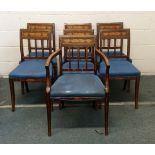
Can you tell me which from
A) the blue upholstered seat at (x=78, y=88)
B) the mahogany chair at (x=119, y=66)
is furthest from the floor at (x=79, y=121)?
the blue upholstered seat at (x=78, y=88)

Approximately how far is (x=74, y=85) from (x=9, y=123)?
0.82 metres

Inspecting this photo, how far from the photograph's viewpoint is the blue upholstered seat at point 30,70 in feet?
9.55

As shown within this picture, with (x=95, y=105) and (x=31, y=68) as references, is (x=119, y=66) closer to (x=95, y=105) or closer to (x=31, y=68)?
(x=95, y=105)

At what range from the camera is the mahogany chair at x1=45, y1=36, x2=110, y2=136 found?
8.13ft

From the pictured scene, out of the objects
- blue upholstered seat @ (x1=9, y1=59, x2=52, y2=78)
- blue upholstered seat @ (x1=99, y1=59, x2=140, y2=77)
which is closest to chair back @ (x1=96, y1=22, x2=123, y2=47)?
blue upholstered seat @ (x1=99, y1=59, x2=140, y2=77)

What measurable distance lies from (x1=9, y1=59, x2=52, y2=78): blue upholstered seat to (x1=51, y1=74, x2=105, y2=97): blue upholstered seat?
35cm

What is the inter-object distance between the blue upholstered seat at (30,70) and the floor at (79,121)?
436mm

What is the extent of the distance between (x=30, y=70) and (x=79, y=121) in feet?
2.53

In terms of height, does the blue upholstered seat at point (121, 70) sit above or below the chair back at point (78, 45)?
below

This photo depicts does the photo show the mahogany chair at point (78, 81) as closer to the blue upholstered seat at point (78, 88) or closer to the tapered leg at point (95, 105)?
the blue upholstered seat at point (78, 88)

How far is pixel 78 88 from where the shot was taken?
8.21ft
